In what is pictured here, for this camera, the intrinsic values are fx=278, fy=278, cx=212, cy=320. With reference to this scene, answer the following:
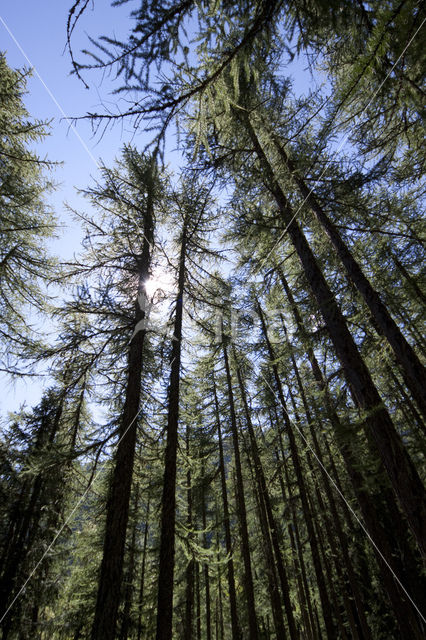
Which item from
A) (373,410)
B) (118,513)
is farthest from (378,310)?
(118,513)

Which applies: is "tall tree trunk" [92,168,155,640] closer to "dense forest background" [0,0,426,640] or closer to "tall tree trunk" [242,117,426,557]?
"dense forest background" [0,0,426,640]

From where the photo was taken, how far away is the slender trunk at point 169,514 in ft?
17.7

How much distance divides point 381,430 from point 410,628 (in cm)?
460

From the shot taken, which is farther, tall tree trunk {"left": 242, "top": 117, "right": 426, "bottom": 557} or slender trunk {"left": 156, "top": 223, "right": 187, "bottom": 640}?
slender trunk {"left": 156, "top": 223, "right": 187, "bottom": 640}

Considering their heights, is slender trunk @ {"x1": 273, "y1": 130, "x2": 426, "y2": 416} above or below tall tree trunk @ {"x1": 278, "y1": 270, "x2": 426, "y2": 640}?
above

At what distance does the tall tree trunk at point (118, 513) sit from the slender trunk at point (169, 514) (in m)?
0.97

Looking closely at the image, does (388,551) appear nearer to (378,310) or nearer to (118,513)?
(378,310)

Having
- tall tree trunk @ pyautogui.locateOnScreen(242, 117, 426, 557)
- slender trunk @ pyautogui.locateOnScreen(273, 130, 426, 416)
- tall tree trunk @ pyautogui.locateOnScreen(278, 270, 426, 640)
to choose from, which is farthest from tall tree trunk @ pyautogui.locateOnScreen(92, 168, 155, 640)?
slender trunk @ pyautogui.locateOnScreen(273, 130, 426, 416)

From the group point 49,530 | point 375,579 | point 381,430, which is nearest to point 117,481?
point 381,430

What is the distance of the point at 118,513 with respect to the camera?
5.26m

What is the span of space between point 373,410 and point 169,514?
4.86 metres

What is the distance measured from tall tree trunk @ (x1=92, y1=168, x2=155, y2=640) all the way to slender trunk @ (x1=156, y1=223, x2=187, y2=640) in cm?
97

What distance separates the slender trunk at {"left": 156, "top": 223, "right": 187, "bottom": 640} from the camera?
5395mm

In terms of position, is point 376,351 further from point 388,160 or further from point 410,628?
point 410,628
